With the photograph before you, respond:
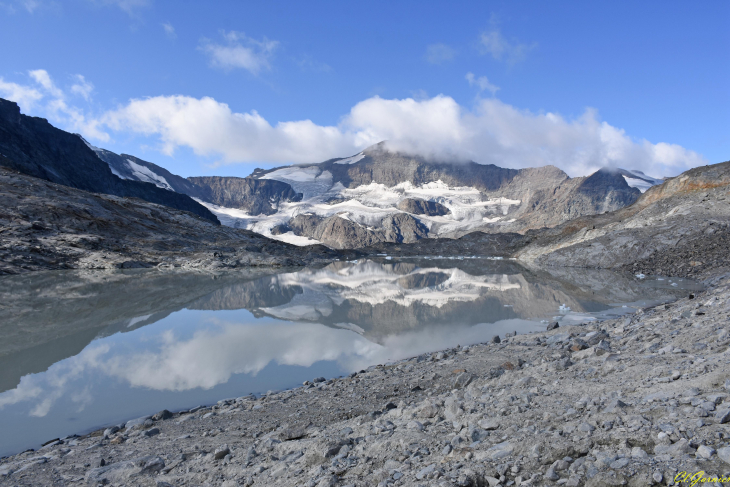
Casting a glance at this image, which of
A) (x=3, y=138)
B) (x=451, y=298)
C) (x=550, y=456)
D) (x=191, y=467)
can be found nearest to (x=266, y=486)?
(x=191, y=467)

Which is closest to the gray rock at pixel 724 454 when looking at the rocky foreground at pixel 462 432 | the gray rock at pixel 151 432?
the rocky foreground at pixel 462 432

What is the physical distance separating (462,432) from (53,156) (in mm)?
118835

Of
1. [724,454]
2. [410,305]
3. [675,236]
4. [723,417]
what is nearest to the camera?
[724,454]

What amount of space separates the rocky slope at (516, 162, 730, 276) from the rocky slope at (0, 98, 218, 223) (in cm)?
8121

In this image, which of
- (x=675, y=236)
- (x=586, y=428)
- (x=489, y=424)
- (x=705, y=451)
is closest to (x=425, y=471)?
(x=489, y=424)

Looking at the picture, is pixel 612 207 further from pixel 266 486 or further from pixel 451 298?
pixel 266 486

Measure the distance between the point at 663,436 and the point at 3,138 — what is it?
105603 mm

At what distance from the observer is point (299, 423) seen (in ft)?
18.5

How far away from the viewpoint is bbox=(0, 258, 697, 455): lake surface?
744 cm

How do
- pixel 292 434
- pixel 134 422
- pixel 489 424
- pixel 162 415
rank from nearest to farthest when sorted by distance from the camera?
pixel 489 424 → pixel 292 434 → pixel 134 422 → pixel 162 415

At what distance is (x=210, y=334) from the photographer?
42.3 ft

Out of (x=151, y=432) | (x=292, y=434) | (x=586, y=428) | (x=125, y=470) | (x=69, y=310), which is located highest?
(x=586, y=428)

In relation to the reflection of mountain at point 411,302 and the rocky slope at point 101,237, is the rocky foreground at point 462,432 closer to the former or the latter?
the reflection of mountain at point 411,302

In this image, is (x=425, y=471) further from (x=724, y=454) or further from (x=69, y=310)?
(x=69, y=310)
